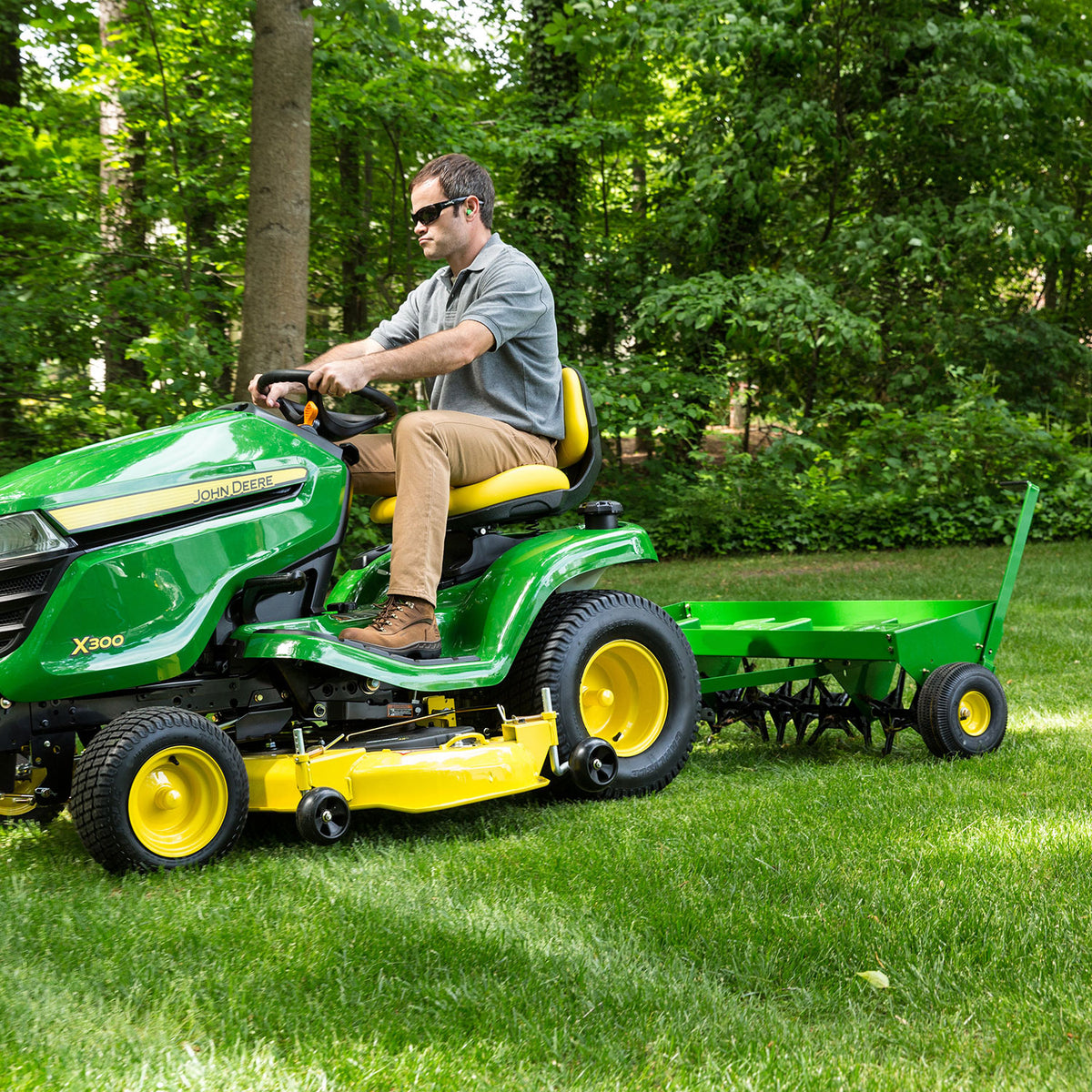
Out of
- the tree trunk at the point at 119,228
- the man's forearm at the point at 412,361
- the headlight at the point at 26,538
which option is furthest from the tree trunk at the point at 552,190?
the headlight at the point at 26,538

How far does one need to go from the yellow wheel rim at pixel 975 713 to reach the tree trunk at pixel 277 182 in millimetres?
3136

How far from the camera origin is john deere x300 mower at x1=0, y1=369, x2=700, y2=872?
2.65 m

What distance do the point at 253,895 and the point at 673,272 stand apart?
1169cm

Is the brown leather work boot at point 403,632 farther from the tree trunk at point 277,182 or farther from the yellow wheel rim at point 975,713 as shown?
the tree trunk at point 277,182

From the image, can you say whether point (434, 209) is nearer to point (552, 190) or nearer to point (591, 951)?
point (591, 951)

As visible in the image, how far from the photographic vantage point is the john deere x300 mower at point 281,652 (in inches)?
104

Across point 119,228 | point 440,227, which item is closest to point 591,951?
point 440,227

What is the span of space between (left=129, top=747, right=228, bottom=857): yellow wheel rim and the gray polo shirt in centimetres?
133

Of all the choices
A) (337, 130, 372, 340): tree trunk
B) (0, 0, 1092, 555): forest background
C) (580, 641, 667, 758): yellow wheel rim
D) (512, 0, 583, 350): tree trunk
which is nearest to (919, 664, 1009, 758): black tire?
(580, 641, 667, 758): yellow wheel rim

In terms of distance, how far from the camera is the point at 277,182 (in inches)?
207

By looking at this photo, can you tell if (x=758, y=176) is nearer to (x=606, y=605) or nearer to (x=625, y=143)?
(x=625, y=143)

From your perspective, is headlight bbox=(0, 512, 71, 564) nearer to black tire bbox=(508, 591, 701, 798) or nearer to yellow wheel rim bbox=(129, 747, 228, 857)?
yellow wheel rim bbox=(129, 747, 228, 857)

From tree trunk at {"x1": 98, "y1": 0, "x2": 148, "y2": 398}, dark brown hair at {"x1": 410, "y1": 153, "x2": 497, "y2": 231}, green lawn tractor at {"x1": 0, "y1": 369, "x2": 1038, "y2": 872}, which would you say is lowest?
green lawn tractor at {"x1": 0, "y1": 369, "x2": 1038, "y2": 872}

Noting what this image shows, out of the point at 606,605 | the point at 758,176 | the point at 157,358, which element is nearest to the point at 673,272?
the point at 758,176
